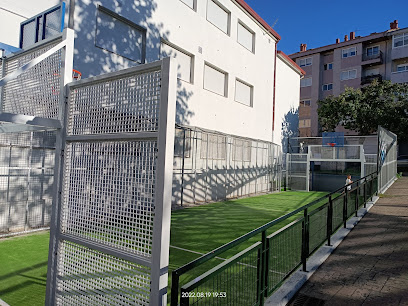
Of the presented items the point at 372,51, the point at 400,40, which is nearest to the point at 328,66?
the point at 372,51

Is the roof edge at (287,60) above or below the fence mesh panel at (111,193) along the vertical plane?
above

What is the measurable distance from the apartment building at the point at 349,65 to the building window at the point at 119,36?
950 inches

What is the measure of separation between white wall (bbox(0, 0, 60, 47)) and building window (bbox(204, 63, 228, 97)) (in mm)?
7474

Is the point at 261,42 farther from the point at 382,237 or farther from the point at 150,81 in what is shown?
the point at 150,81

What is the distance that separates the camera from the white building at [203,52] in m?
8.71

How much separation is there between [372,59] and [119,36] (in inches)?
1248

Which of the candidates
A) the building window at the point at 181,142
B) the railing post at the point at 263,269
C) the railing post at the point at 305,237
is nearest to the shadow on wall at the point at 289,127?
the building window at the point at 181,142

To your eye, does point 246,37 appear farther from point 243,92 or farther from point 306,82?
point 306,82

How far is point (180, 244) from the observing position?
22.1 feet

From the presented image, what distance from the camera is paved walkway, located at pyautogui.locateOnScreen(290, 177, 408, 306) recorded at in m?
3.89

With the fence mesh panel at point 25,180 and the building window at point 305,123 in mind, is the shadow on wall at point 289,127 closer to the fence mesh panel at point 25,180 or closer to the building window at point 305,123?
the building window at point 305,123

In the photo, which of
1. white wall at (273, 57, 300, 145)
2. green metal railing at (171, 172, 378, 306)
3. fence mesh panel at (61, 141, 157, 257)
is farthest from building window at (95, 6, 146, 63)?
white wall at (273, 57, 300, 145)

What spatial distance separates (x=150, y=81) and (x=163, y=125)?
43 centimetres

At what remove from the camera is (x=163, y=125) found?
7.34 ft
